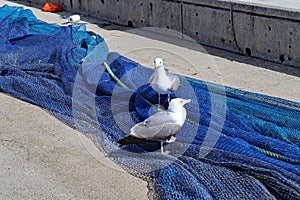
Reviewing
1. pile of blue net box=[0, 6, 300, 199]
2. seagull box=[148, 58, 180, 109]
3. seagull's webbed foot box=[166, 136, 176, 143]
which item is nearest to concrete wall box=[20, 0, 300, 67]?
pile of blue net box=[0, 6, 300, 199]

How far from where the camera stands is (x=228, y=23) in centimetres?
740

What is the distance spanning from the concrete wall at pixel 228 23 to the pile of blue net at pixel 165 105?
1591 mm

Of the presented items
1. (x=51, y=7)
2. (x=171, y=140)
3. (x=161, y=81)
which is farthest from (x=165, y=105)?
(x=51, y=7)

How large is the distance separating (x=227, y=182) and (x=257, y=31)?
12.0ft

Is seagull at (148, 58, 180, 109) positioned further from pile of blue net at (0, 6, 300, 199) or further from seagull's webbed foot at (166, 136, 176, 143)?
seagull's webbed foot at (166, 136, 176, 143)

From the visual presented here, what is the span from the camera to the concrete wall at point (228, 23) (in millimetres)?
6746

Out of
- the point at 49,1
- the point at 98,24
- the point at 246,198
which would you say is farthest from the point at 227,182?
the point at 49,1

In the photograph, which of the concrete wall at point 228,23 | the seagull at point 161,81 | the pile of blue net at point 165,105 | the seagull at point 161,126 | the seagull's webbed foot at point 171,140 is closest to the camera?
the pile of blue net at point 165,105

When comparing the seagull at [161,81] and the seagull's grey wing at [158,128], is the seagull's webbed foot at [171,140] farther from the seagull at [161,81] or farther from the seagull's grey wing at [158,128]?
the seagull at [161,81]

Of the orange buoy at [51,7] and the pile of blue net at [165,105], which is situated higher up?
the orange buoy at [51,7]

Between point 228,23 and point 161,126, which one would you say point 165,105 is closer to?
point 161,126

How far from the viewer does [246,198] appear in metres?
3.72

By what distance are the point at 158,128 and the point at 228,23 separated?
12.0 ft

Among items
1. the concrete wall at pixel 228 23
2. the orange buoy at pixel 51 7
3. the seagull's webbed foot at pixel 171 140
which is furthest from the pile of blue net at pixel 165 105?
the orange buoy at pixel 51 7
